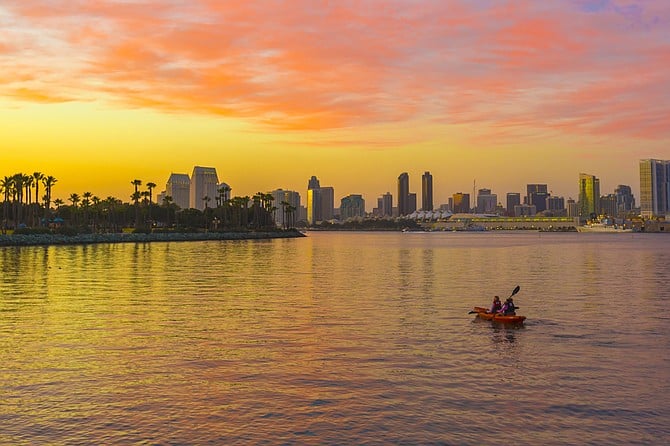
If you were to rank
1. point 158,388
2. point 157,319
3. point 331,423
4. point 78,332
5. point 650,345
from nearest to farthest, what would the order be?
point 331,423 < point 158,388 < point 650,345 < point 78,332 < point 157,319

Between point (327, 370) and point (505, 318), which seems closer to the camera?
point (327, 370)

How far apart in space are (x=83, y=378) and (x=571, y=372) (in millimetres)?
19011

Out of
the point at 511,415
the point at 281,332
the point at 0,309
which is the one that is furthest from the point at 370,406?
the point at 0,309

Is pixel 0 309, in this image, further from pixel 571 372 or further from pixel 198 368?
pixel 571 372

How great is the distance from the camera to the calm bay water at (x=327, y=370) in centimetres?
1864

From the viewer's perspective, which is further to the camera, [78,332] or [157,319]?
[157,319]

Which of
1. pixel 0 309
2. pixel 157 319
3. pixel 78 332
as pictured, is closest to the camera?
pixel 78 332

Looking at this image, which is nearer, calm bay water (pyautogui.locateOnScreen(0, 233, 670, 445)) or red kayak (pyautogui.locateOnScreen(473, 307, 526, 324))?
calm bay water (pyautogui.locateOnScreen(0, 233, 670, 445))

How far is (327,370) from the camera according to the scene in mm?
25719

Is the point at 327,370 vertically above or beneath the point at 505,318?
beneath

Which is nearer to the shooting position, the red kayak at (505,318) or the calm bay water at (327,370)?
the calm bay water at (327,370)

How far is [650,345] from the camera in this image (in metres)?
31.4

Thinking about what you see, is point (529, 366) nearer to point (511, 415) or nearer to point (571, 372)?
point (571, 372)

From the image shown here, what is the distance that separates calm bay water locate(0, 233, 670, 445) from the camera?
18.6 meters
